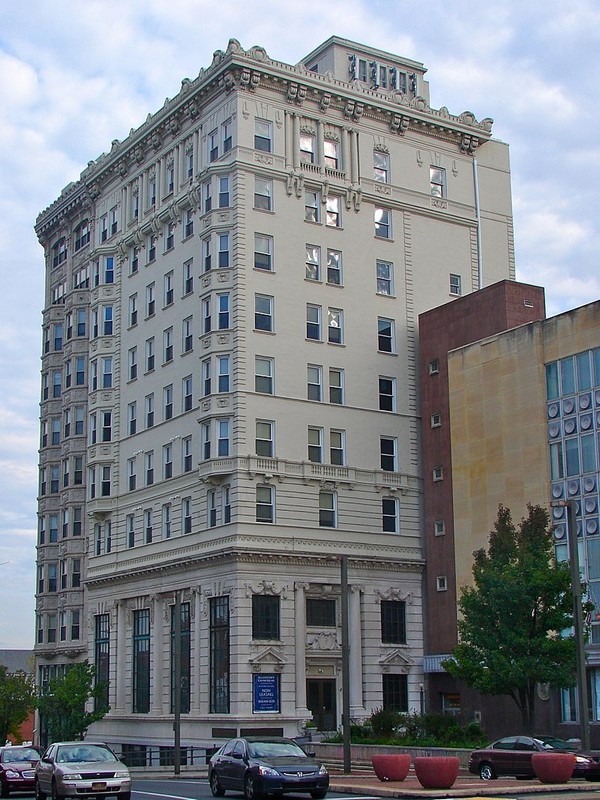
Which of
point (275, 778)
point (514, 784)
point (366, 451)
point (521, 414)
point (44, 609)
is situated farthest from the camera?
point (44, 609)

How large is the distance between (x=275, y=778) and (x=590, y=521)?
27.5m

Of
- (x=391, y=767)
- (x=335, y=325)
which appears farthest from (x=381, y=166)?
(x=391, y=767)

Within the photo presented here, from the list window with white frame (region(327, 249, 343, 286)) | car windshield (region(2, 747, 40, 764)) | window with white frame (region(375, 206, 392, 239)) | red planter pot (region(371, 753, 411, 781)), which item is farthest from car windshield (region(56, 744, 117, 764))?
window with white frame (region(375, 206, 392, 239))

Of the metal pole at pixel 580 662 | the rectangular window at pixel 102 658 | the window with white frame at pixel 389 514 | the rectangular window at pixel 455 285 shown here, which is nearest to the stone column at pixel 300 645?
the window with white frame at pixel 389 514

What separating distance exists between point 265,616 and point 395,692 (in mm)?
8913

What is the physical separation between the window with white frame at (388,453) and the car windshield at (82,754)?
36.1 m

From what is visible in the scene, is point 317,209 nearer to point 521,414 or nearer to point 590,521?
point 521,414

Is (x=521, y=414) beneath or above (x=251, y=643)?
above

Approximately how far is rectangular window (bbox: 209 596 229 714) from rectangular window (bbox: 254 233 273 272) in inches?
700

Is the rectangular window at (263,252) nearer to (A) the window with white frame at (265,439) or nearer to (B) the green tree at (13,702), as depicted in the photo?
(A) the window with white frame at (265,439)

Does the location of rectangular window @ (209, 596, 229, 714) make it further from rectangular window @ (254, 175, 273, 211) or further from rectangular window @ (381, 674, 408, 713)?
rectangular window @ (254, 175, 273, 211)

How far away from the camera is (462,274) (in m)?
73.5

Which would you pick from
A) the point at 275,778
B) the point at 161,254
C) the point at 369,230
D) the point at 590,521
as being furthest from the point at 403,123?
the point at 275,778

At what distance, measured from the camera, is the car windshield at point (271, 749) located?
34000mm
